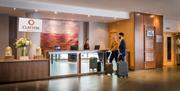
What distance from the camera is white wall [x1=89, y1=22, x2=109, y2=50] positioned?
12688 mm

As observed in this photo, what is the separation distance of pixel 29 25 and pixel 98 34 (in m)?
5.69

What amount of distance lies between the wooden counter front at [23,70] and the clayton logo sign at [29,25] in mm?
1215

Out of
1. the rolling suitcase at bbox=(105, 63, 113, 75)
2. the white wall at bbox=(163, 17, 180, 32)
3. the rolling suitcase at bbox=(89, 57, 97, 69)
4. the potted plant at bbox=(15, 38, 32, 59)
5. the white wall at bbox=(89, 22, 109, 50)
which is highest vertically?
the white wall at bbox=(163, 17, 180, 32)

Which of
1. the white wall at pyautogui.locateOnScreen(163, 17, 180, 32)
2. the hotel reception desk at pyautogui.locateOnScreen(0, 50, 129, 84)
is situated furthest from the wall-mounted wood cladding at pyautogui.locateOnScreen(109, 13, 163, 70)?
the hotel reception desk at pyautogui.locateOnScreen(0, 50, 129, 84)

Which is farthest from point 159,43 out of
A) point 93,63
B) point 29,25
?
point 29,25

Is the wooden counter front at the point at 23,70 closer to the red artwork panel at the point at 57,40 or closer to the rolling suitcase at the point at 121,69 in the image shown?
the rolling suitcase at the point at 121,69

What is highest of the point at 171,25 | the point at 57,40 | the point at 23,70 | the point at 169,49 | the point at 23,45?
the point at 171,25

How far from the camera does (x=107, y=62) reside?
368 inches

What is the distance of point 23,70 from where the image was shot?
7336 millimetres

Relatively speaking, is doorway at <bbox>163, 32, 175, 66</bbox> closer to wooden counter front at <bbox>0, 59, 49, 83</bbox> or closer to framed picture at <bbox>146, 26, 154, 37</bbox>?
framed picture at <bbox>146, 26, 154, 37</bbox>

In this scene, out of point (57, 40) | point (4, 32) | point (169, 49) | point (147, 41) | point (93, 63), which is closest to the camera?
point (93, 63)

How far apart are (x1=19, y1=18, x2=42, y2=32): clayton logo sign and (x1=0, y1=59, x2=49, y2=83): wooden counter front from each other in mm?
1215

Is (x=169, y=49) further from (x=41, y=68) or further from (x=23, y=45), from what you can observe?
(x=23, y=45)

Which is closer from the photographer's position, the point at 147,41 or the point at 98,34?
the point at 147,41
